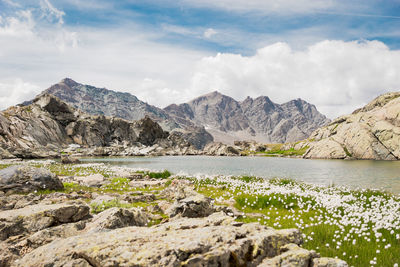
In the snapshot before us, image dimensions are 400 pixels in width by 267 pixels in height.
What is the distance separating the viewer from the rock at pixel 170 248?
4.38 meters

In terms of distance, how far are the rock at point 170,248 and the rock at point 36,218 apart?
366 centimetres

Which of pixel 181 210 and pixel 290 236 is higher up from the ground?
pixel 290 236

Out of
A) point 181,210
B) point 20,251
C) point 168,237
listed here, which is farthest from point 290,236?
point 20,251

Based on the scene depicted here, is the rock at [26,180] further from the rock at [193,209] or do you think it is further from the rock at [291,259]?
the rock at [291,259]

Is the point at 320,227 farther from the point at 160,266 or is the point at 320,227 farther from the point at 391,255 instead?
the point at 160,266

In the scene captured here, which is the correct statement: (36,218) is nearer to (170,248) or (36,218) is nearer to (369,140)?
(170,248)

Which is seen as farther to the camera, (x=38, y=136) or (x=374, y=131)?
(x=38, y=136)

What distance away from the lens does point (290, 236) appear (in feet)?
18.6

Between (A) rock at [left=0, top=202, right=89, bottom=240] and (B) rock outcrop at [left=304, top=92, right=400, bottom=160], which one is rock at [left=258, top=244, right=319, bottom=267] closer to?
(A) rock at [left=0, top=202, right=89, bottom=240]

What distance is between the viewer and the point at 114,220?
773cm

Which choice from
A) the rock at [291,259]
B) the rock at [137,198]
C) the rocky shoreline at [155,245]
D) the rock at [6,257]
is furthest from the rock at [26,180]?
the rock at [291,259]

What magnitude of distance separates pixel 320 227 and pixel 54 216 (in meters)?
10.5

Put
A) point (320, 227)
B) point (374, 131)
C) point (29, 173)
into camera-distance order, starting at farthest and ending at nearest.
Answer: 1. point (374, 131)
2. point (29, 173)
3. point (320, 227)

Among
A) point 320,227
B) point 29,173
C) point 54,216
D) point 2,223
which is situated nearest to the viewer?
point 2,223
